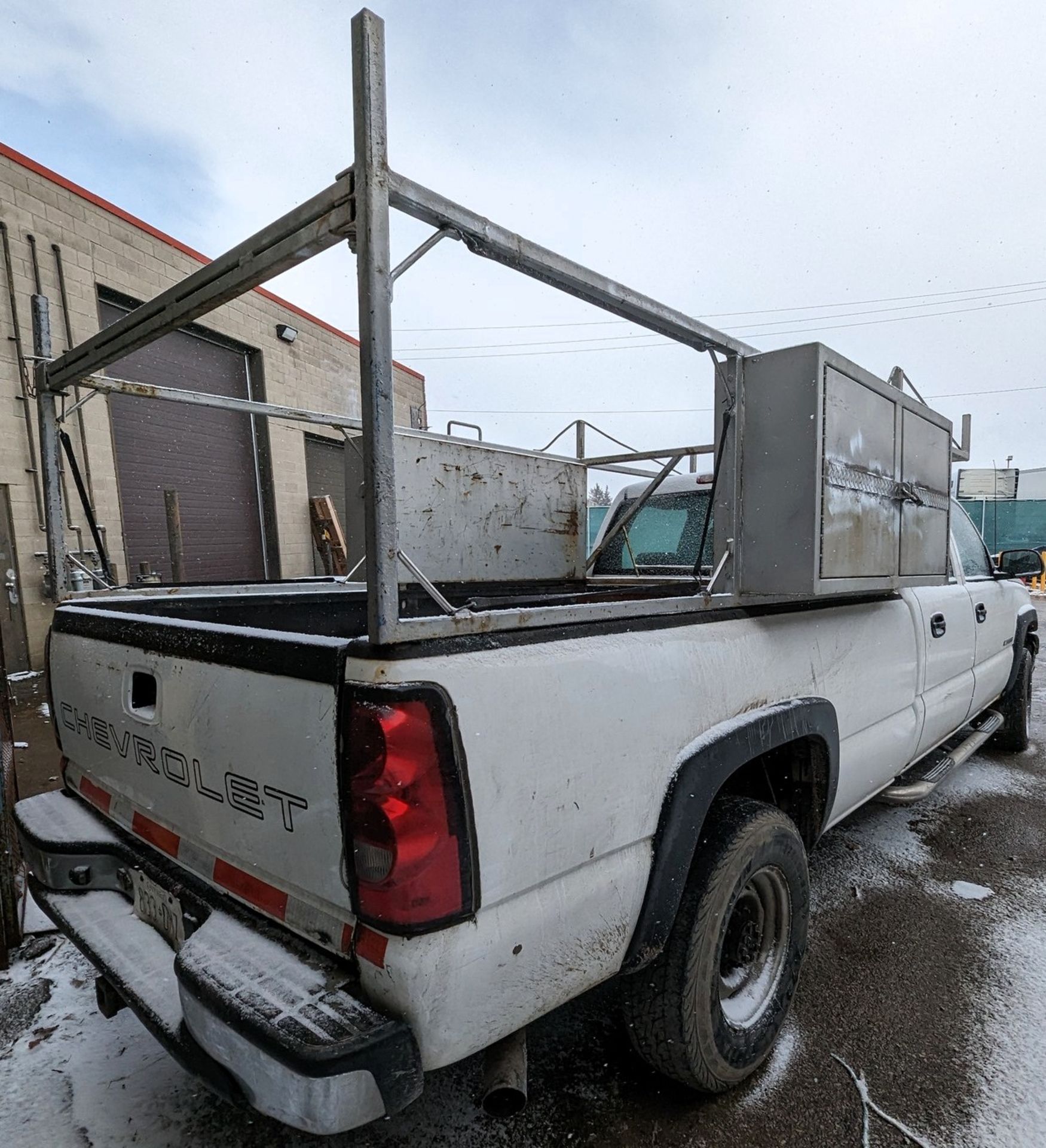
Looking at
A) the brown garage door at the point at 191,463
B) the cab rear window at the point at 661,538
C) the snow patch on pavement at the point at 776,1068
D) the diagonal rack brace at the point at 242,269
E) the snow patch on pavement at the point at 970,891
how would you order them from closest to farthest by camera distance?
the diagonal rack brace at the point at 242,269 < the snow patch on pavement at the point at 776,1068 < the snow patch on pavement at the point at 970,891 < the cab rear window at the point at 661,538 < the brown garage door at the point at 191,463

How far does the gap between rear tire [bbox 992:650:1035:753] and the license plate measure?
5467 millimetres

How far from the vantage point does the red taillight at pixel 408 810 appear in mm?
1227

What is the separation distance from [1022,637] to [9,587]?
9.52 metres

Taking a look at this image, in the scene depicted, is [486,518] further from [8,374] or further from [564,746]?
[8,374]

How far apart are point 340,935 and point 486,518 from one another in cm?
330

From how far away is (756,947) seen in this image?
2146 millimetres

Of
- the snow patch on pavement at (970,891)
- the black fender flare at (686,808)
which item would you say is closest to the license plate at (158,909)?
the black fender flare at (686,808)

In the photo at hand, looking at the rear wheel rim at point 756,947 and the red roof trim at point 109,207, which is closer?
the rear wheel rim at point 756,947

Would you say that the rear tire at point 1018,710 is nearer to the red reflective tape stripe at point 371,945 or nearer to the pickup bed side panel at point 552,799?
the pickup bed side panel at point 552,799

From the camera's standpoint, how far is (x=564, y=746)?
56.5 inches

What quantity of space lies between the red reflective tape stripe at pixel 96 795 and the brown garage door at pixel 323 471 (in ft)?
31.5

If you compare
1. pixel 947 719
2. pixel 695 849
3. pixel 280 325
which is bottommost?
pixel 947 719

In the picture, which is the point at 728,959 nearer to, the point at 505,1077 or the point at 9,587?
the point at 505,1077

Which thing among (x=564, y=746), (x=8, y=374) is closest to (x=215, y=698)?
(x=564, y=746)
